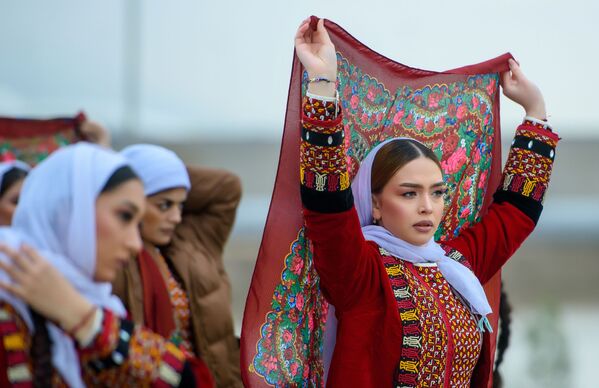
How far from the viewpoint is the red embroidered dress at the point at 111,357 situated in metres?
1.88

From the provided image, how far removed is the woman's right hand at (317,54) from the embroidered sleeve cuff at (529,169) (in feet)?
2.79

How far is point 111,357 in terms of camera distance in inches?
76.3

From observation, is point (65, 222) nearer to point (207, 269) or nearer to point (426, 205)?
point (426, 205)

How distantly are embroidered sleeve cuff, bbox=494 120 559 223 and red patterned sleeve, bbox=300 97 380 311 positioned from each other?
2.53 feet

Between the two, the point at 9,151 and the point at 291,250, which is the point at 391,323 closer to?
the point at 291,250

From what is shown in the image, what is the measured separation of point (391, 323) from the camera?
2.76 meters

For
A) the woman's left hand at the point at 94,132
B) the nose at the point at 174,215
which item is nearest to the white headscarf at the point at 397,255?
the nose at the point at 174,215

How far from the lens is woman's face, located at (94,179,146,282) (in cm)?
194

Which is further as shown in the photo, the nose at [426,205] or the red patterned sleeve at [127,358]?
the nose at [426,205]

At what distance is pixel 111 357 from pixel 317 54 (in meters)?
1.21

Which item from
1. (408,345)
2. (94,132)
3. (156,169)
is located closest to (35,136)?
(94,132)

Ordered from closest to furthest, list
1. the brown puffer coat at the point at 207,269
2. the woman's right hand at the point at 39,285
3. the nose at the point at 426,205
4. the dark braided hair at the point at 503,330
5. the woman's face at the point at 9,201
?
the woman's right hand at the point at 39,285 < the woman's face at the point at 9,201 < the nose at the point at 426,205 < the brown puffer coat at the point at 207,269 < the dark braided hair at the point at 503,330

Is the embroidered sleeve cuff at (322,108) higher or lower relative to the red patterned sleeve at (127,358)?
higher

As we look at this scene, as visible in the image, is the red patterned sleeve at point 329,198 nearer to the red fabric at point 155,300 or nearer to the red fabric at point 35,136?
the red fabric at point 155,300
